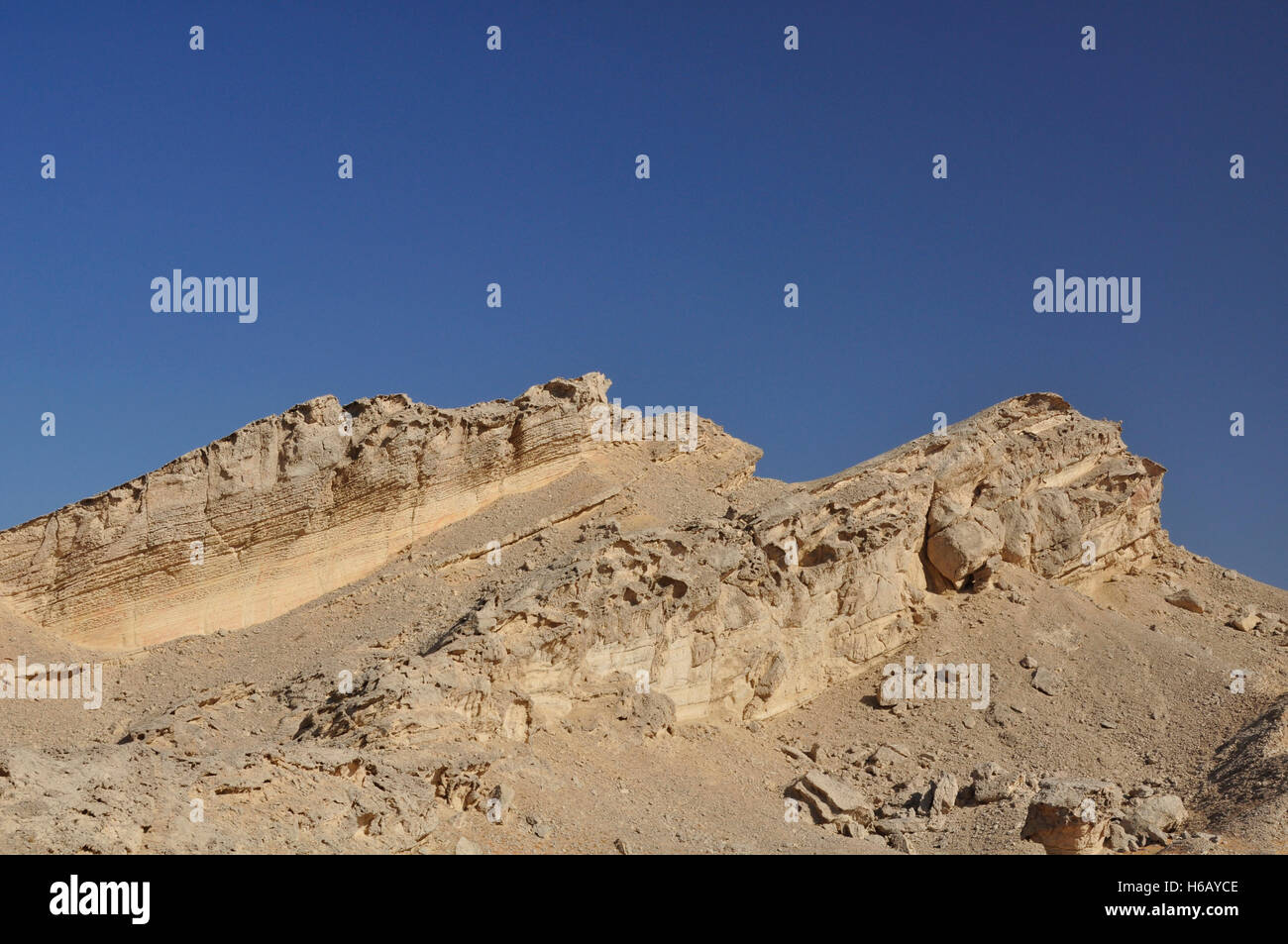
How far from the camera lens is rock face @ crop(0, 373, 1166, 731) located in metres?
21.9

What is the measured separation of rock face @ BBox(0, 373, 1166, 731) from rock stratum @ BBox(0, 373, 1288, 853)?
0.24 feet

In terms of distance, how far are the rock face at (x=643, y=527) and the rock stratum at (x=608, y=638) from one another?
7 centimetres

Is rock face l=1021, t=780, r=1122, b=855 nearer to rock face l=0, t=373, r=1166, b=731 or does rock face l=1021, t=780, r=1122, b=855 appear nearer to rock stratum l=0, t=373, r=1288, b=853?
rock stratum l=0, t=373, r=1288, b=853

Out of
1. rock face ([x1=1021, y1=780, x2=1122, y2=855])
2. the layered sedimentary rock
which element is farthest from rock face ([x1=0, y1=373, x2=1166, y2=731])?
rock face ([x1=1021, y1=780, x2=1122, y2=855])

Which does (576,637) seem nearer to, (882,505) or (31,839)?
(882,505)

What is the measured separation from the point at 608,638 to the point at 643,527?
241 inches

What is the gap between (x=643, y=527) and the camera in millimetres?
26141

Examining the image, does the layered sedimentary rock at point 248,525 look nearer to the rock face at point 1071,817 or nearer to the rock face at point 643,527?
the rock face at point 643,527

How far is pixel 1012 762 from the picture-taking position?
21.0 metres

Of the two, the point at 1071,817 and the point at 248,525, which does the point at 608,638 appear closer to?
the point at 1071,817

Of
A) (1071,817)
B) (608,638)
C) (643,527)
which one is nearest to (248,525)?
(643,527)

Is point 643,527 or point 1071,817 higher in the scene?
point 643,527
